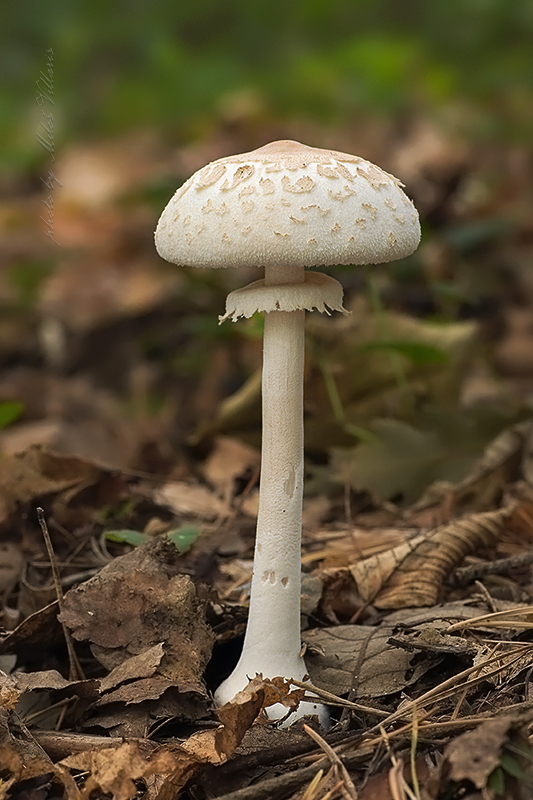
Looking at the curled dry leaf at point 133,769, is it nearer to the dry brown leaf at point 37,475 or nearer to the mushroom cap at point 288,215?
the mushroom cap at point 288,215

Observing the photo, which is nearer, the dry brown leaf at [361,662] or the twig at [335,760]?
the twig at [335,760]

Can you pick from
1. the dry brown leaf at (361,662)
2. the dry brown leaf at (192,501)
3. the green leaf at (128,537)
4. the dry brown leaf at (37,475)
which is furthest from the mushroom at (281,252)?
the dry brown leaf at (37,475)

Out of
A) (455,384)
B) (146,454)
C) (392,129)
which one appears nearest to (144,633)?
(146,454)

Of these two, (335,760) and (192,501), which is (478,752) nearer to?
(335,760)

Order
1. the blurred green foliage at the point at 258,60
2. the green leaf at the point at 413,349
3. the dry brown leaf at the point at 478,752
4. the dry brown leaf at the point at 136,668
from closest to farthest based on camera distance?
the dry brown leaf at the point at 478,752 < the dry brown leaf at the point at 136,668 < the green leaf at the point at 413,349 < the blurred green foliage at the point at 258,60

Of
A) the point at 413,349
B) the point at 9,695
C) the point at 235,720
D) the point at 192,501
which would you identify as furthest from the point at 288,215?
the point at 192,501

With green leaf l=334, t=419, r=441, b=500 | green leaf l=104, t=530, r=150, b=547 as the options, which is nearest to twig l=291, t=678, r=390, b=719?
green leaf l=104, t=530, r=150, b=547

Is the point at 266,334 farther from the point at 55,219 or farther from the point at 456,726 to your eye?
the point at 55,219
